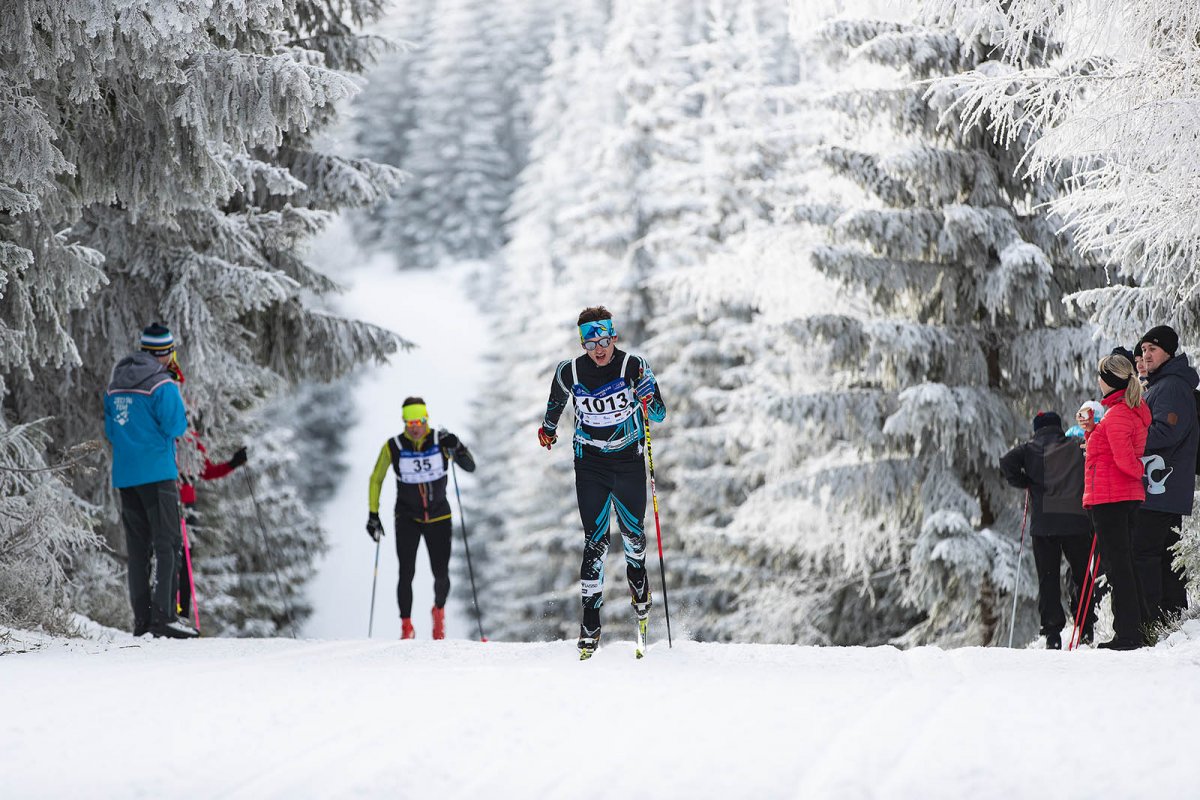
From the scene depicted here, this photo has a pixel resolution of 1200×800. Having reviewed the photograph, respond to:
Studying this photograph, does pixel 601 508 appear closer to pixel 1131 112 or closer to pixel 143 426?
pixel 143 426

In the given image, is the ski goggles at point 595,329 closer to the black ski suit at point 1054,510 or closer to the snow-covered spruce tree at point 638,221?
the black ski suit at point 1054,510

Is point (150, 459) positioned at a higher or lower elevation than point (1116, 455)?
higher

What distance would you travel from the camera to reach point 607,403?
7.40 m

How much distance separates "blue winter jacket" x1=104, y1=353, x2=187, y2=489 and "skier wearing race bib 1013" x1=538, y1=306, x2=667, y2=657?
310cm

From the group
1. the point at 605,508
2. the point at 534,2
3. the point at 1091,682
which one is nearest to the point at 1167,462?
the point at 1091,682

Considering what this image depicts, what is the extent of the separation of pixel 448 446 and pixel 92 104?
398 cm

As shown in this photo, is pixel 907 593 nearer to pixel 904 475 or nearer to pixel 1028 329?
pixel 904 475

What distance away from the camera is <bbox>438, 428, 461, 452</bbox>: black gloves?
10.3 metres

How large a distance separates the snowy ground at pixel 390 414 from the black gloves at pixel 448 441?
914 inches

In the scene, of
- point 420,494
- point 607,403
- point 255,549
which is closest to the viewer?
point 607,403

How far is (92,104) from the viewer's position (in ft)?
26.1

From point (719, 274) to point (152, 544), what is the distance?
8.36m

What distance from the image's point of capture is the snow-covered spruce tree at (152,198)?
714cm

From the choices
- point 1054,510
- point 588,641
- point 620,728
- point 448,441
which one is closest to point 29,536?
point 448,441
